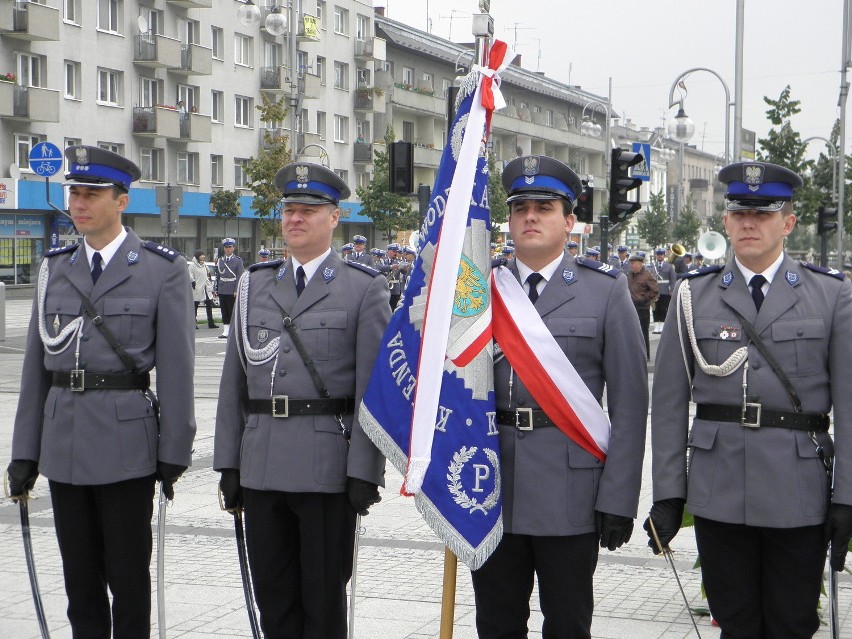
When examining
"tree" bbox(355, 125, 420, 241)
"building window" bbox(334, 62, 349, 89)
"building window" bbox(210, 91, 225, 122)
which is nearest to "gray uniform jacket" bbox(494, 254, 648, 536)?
"building window" bbox(210, 91, 225, 122)

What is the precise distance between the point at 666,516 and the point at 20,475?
2.61 metres

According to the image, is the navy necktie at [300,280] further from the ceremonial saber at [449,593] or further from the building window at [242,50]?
the building window at [242,50]

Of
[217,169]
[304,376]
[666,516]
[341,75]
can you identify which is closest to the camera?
[666,516]

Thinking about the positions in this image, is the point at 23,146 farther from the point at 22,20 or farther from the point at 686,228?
the point at 686,228

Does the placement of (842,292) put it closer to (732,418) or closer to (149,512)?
(732,418)

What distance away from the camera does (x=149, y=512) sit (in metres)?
5.13

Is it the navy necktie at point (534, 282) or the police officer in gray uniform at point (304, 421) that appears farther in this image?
the police officer in gray uniform at point (304, 421)

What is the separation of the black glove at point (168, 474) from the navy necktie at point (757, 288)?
2.37 m

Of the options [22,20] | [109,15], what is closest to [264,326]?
[22,20]

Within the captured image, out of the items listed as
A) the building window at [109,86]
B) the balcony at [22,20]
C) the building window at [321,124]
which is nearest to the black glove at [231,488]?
the balcony at [22,20]

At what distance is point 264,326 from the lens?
16.3 feet

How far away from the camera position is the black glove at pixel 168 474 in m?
5.08

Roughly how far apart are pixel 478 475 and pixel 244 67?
5510 centimetres

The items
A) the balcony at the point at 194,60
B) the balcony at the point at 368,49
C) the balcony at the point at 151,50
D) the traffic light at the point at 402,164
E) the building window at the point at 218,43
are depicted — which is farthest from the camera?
the balcony at the point at 368,49
